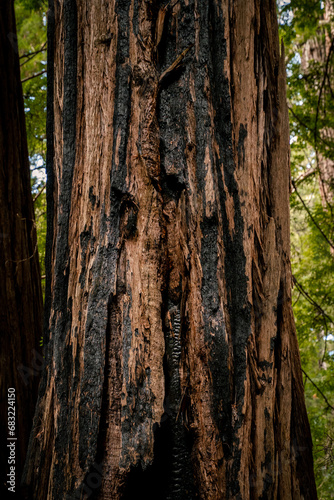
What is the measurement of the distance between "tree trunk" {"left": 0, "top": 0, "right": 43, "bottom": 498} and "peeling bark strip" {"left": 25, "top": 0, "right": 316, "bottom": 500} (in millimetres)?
556

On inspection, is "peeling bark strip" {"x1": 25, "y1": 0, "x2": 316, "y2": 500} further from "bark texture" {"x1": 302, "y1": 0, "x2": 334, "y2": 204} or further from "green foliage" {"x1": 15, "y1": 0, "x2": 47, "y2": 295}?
"bark texture" {"x1": 302, "y1": 0, "x2": 334, "y2": 204}

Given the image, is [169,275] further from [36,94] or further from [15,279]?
[36,94]

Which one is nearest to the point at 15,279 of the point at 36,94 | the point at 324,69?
the point at 36,94

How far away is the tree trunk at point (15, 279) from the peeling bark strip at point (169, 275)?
0.56 metres

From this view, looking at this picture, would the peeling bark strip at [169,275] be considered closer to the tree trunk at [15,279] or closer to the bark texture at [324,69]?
the tree trunk at [15,279]

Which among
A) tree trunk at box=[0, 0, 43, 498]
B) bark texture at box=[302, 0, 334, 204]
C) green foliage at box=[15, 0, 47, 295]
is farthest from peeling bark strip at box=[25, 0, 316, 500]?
bark texture at box=[302, 0, 334, 204]

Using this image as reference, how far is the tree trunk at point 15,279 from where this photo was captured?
6.00 ft

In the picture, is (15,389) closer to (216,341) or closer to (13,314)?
(13,314)

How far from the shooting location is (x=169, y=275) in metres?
1.25

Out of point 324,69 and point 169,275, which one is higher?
point 324,69

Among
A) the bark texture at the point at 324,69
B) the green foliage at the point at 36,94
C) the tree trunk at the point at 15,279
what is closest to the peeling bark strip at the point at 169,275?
the tree trunk at the point at 15,279

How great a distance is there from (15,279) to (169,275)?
3.63ft

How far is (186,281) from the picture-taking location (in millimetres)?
1233

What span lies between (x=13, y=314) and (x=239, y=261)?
4.11ft
